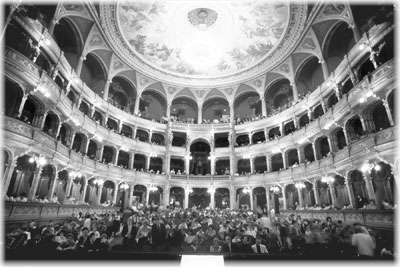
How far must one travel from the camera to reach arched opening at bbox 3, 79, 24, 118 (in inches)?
494

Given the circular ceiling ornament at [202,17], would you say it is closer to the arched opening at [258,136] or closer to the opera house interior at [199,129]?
the opera house interior at [199,129]

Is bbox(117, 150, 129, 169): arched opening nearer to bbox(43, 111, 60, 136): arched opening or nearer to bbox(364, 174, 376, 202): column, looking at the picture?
bbox(43, 111, 60, 136): arched opening

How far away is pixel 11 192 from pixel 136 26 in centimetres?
1730

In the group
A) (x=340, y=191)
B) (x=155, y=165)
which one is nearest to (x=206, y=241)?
(x=340, y=191)

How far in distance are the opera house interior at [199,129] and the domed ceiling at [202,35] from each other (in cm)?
13

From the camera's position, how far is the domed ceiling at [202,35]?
20.8 m

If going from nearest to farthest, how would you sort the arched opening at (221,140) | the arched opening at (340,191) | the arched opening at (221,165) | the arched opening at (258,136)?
the arched opening at (340,191), the arched opening at (258,136), the arched opening at (221,165), the arched opening at (221,140)

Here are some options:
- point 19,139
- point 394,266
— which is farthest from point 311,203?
point 19,139

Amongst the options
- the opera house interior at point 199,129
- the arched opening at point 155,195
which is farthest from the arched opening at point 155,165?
the arched opening at point 155,195

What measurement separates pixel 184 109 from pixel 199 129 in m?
5.27

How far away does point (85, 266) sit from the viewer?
4.41 metres

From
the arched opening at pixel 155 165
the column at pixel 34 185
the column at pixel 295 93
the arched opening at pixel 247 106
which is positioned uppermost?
the arched opening at pixel 247 106

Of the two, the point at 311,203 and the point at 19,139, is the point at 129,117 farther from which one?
the point at 311,203

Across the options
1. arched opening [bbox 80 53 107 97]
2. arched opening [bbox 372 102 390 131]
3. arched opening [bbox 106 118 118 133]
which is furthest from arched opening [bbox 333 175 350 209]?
arched opening [bbox 80 53 107 97]
